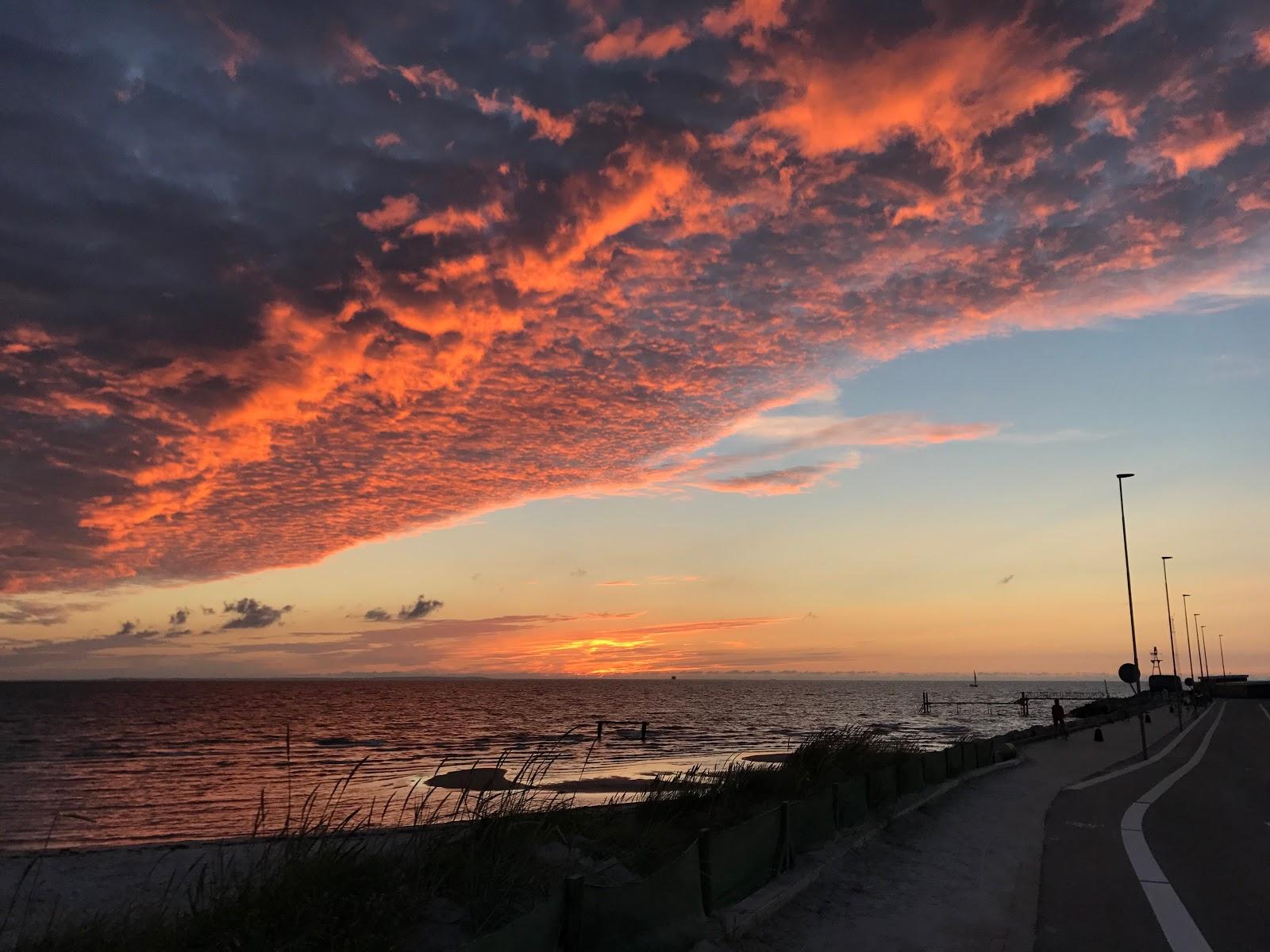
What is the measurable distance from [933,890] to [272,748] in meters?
59.9

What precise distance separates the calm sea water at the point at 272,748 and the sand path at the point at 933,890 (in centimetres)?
380

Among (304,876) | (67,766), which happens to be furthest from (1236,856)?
(67,766)

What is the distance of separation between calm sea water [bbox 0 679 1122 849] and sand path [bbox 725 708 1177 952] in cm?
380

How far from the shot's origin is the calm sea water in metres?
30.5

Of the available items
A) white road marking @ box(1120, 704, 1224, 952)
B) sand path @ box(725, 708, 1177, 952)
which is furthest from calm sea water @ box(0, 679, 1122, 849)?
white road marking @ box(1120, 704, 1224, 952)

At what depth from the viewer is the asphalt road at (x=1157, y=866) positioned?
884cm

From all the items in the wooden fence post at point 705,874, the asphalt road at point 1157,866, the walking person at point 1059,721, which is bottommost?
the walking person at point 1059,721

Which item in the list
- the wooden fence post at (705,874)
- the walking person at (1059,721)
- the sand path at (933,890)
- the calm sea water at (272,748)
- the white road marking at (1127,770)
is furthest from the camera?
the walking person at (1059,721)

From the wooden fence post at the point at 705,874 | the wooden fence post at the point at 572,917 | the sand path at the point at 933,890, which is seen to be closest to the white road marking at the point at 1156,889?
the sand path at the point at 933,890

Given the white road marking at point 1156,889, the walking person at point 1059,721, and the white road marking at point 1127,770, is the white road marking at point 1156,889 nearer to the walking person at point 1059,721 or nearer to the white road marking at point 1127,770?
the white road marking at point 1127,770

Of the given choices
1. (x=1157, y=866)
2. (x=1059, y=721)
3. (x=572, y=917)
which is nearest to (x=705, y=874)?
(x=572, y=917)

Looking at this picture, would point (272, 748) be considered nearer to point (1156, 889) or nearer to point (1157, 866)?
point (1157, 866)

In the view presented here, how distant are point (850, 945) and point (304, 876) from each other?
17.7 feet

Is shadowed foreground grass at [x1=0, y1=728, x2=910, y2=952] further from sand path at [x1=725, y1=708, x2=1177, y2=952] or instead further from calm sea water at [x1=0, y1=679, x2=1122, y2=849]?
sand path at [x1=725, y1=708, x2=1177, y2=952]
